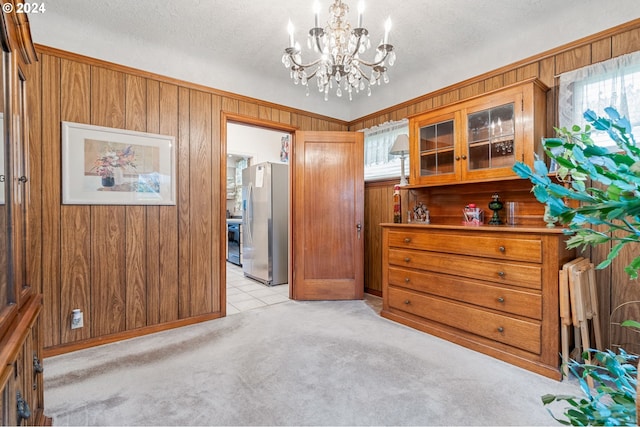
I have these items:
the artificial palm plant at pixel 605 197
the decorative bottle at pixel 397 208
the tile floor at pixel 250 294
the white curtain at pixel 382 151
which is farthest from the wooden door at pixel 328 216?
the artificial palm plant at pixel 605 197

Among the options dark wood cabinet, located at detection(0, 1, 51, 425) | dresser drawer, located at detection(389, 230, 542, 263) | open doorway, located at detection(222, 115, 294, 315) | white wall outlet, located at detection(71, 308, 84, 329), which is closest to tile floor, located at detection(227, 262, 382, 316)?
open doorway, located at detection(222, 115, 294, 315)

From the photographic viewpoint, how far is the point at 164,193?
2854 millimetres

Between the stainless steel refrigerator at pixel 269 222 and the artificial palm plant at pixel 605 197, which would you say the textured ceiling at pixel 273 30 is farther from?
the artificial palm plant at pixel 605 197

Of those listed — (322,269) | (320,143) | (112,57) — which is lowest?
(322,269)

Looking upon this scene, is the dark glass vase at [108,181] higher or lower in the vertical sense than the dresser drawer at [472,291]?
higher

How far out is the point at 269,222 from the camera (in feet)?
15.0

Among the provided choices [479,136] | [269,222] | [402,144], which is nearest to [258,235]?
[269,222]

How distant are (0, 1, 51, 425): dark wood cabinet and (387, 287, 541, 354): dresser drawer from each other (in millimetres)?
2552

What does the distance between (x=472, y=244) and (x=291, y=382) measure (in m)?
1.66

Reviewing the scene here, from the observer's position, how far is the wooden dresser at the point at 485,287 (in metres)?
2.07

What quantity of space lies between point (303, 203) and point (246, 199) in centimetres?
166

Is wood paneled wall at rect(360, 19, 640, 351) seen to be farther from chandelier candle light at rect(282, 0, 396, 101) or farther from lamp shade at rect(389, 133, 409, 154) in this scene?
chandelier candle light at rect(282, 0, 396, 101)

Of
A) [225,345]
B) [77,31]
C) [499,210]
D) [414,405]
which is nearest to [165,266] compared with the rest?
[225,345]

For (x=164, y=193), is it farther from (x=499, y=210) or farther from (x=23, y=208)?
(x=499, y=210)
